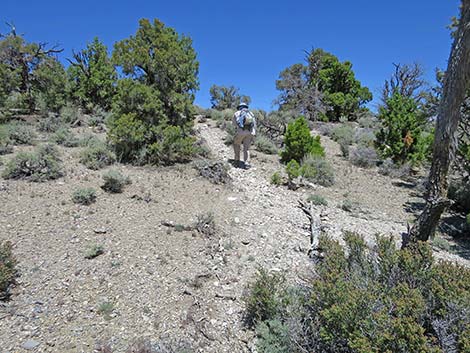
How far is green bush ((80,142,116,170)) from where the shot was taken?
766cm

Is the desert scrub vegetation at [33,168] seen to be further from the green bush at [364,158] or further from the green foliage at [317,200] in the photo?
the green bush at [364,158]

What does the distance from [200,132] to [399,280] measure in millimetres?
12212

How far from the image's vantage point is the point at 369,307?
252 centimetres

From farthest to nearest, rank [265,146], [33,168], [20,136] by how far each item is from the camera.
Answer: [265,146] → [20,136] → [33,168]

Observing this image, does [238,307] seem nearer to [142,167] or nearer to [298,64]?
[142,167]

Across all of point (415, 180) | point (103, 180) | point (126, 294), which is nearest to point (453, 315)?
point (126, 294)

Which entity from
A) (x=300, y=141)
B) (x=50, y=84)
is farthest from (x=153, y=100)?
(x=50, y=84)

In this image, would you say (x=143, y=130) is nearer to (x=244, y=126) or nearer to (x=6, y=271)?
(x=244, y=126)

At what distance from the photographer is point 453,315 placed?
238 cm

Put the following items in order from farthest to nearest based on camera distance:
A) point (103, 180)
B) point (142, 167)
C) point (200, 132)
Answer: point (200, 132)
point (142, 167)
point (103, 180)

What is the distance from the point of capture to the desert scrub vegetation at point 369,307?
224cm

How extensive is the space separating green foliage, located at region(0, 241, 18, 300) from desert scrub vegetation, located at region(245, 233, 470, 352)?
2966 mm

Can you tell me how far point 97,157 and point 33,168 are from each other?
1615mm

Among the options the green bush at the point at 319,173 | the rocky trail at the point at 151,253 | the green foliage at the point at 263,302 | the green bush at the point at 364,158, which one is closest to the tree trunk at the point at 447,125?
the rocky trail at the point at 151,253
